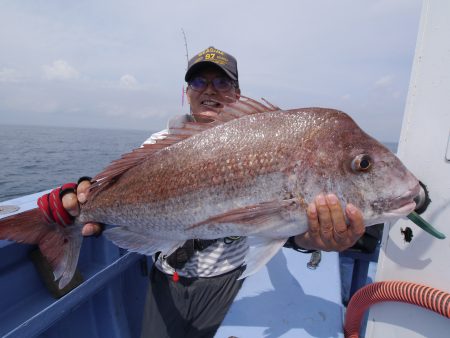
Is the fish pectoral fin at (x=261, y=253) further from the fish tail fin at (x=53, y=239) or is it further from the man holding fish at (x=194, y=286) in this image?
the fish tail fin at (x=53, y=239)

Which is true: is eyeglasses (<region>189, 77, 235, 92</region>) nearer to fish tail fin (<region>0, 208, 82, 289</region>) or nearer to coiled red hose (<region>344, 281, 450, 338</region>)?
fish tail fin (<region>0, 208, 82, 289</region>)

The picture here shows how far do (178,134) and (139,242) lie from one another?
87cm

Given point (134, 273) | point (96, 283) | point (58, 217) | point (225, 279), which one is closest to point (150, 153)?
point (58, 217)

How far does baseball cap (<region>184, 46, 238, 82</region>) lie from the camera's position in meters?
3.11

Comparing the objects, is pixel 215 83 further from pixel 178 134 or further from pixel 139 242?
pixel 139 242

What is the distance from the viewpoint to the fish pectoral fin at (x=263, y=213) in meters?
1.67

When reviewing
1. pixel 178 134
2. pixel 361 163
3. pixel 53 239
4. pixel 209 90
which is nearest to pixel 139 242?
pixel 53 239

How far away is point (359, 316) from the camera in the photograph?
1.85 m

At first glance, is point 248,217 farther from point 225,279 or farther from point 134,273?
point 134,273

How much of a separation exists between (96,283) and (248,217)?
6.99ft

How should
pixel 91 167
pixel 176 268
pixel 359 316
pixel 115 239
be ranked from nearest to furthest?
pixel 359 316 → pixel 115 239 → pixel 176 268 → pixel 91 167

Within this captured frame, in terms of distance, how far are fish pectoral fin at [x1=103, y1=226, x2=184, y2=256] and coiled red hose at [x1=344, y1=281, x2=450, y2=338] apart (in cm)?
128

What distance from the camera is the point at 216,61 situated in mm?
3102

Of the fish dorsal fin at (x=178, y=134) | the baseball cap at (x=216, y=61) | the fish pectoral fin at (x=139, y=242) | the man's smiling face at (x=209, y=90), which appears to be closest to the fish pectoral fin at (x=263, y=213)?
the fish pectoral fin at (x=139, y=242)
